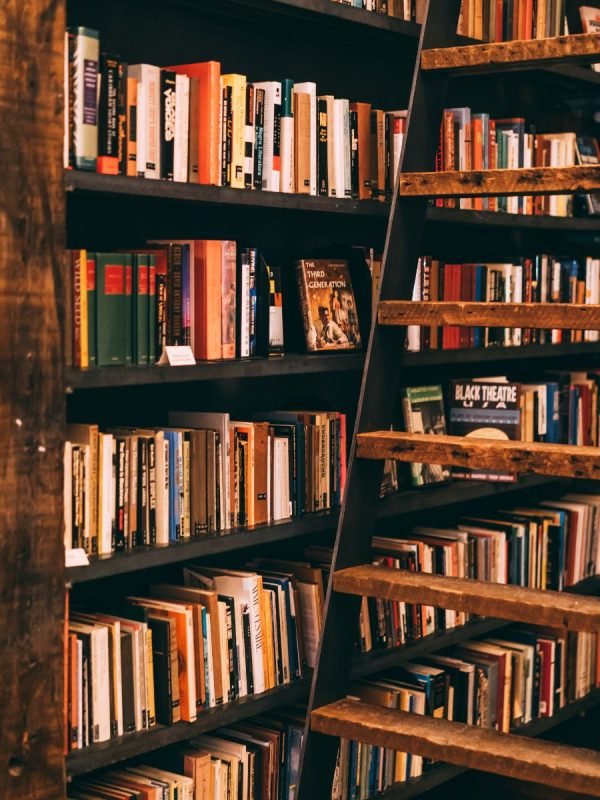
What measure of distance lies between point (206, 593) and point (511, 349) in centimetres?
124

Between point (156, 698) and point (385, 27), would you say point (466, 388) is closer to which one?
point (385, 27)

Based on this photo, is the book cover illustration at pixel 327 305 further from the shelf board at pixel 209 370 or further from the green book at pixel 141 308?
the green book at pixel 141 308

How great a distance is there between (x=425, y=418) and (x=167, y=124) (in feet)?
3.83

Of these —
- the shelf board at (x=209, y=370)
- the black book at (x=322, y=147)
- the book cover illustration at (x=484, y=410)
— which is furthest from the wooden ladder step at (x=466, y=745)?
the black book at (x=322, y=147)

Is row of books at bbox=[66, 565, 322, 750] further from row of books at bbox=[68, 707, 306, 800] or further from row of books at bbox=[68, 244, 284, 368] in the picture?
row of books at bbox=[68, 244, 284, 368]

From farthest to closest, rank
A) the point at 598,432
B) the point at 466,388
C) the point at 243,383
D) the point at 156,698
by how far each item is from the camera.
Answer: the point at 598,432
the point at 466,388
the point at 243,383
the point at 156,698

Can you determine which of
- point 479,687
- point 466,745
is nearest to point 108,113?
point 466,745

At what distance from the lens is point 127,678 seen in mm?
2549

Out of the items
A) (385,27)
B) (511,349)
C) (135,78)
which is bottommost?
(511,349)

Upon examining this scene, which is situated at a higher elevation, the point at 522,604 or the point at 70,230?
the point at 70,230

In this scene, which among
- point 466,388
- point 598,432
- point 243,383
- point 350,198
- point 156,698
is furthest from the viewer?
point 598,432

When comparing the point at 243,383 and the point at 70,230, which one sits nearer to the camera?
the point at 70,230

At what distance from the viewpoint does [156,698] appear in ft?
8.64

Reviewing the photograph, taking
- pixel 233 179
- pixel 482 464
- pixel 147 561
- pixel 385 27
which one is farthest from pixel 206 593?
pixel 385 27
